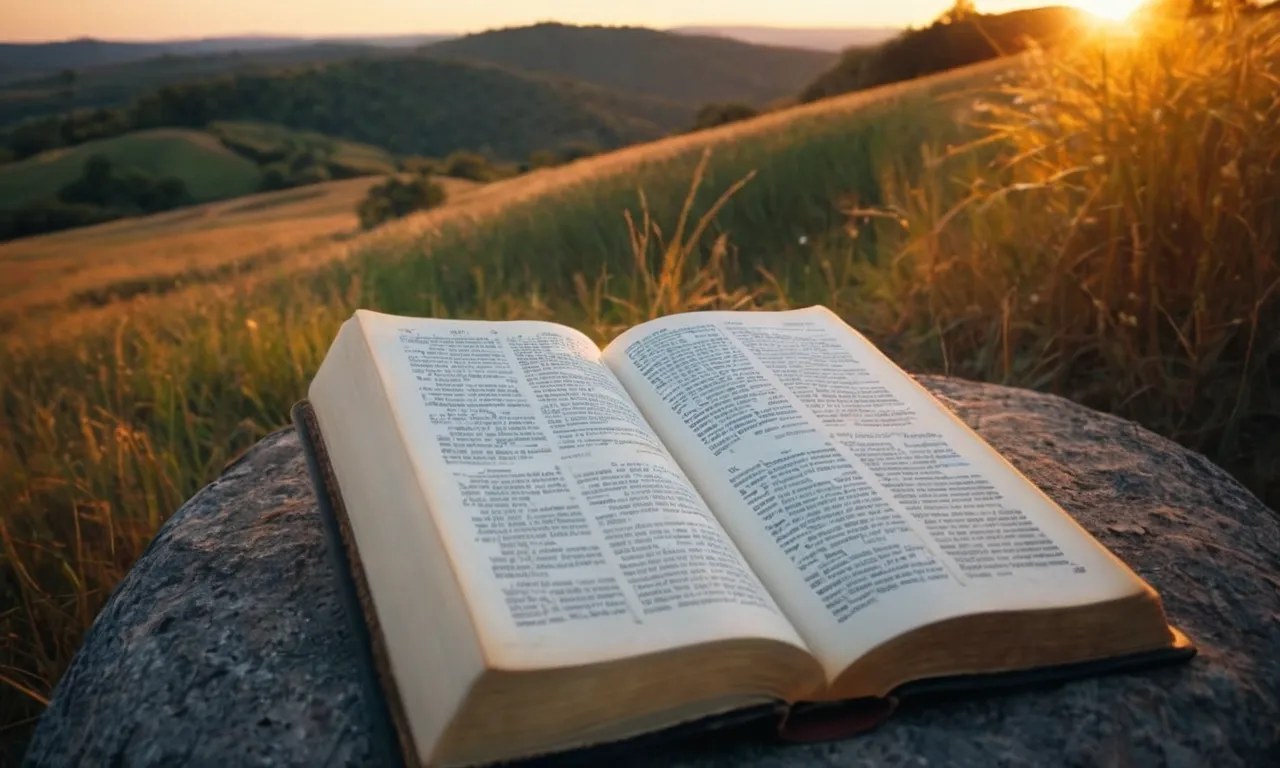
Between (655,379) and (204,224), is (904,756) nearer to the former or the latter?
(655,379)

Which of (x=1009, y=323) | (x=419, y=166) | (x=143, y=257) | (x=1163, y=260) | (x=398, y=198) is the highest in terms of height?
(x=1163, y=260)

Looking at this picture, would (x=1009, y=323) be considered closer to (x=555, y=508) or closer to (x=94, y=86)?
(x=555, y=508)

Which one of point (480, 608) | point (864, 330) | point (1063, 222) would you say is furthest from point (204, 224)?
point (480, 608)

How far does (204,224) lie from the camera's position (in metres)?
8.52

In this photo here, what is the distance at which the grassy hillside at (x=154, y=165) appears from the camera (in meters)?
3.75

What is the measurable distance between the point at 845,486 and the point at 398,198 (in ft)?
48.8

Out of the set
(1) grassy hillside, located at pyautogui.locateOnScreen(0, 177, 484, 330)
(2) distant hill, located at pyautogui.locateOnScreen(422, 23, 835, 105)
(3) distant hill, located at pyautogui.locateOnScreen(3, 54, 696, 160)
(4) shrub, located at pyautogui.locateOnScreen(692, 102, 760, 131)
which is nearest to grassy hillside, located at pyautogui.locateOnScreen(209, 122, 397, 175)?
(3) distant hill, located at pyautogui.locateOnScreen(3, 54, 696, 160)

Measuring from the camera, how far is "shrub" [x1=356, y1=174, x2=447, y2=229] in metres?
14.2

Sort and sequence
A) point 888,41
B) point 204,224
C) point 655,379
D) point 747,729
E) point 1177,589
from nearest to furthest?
point 747,729, point 1177,589, point 655,379, point 204,224, point 888,41

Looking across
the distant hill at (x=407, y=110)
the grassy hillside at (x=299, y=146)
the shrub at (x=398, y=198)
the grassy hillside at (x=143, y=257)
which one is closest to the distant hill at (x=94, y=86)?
the distant hill at (x=407, y=110)

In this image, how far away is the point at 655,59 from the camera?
111ft

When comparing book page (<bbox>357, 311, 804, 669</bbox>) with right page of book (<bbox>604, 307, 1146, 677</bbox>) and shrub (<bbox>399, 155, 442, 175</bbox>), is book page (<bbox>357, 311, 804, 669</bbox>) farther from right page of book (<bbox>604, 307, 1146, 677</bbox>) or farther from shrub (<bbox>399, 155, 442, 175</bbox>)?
shrub (<bbox>399, 155, 442, 175</bbox>)

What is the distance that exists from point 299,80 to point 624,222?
41.4 feet

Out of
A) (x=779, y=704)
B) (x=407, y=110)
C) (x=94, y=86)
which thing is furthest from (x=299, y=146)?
(x=407, y=110)
